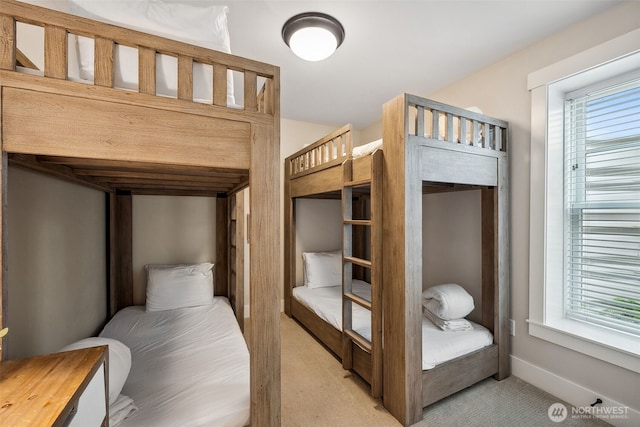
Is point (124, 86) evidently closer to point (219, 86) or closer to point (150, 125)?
point (150, 125)

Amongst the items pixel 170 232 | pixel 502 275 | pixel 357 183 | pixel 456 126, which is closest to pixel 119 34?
pixel 357 183

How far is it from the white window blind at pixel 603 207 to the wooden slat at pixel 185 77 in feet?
8.06

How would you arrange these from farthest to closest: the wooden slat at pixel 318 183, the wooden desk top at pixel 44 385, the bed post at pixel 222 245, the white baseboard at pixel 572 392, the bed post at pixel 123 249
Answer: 1. the bed post at pixel 222 245
2. the bed post at pixel 123 249
3. the wooden slat at pixel 318 183
4. the white baseboard at pixel 572 392
5. the wooden desk top at pixel 44 385

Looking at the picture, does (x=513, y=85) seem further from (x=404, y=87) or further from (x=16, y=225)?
(x=16, y=225)

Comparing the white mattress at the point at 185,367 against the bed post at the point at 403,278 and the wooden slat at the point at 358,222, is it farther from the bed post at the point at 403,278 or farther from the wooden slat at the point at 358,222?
the wooden slat at the point at 358,222

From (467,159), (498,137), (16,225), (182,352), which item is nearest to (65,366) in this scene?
(16,225)

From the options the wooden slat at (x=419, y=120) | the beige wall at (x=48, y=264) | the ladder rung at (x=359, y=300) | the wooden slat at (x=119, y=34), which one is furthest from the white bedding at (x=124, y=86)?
the ladder rung at (x=359, y=300)

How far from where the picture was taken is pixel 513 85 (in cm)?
214

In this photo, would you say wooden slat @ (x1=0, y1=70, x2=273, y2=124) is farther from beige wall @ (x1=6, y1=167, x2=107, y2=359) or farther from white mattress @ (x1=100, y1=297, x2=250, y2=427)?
white mattress @ (x1=100, y1=297, x2=250, y2=427)

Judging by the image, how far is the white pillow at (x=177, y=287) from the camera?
8.03 ft

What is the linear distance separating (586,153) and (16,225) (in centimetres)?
334

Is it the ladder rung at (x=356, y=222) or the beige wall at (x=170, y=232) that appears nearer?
the ladder rung at (x=356, y=222)

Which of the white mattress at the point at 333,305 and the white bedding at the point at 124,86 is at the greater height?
the white bedding at the point at 124,86

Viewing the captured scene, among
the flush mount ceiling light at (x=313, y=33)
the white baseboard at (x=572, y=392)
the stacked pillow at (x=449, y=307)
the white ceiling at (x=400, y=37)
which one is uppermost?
the white ceiling at (x=400, y=37)
